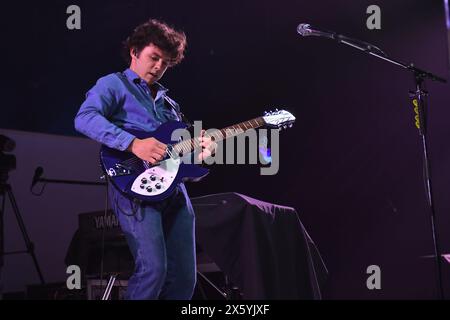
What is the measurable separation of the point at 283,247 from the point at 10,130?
11.9 feet

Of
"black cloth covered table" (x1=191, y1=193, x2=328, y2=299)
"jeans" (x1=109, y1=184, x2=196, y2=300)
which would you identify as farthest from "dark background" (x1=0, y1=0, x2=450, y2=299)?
"jeans" (x1=109, y1=184, x2=196, y2=300)

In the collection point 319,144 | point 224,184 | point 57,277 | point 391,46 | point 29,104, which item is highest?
point 391,46

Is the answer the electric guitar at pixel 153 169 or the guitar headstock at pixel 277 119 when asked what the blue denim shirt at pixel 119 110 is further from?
the guitar headstock at pixel 277 119

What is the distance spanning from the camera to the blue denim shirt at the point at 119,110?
99.3 inches

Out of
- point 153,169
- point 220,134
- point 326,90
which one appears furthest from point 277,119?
point 326,90

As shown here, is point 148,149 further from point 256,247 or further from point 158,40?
point 256,247

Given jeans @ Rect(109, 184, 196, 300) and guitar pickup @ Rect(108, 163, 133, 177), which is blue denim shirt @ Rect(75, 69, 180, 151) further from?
jeans @ Rect(109, 184, 196, 300)

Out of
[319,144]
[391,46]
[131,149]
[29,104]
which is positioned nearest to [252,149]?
[131,149]

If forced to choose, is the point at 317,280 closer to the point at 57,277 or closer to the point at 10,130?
the point at 57,277

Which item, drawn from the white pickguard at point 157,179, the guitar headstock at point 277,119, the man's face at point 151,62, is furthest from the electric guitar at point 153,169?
the guitar headstock at point 277,119

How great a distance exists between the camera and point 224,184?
5.98 meters

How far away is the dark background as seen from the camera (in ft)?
15.5

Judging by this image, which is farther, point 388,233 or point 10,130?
point 10,130

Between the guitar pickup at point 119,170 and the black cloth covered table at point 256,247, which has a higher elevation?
the guitar pickup at point 119,170
